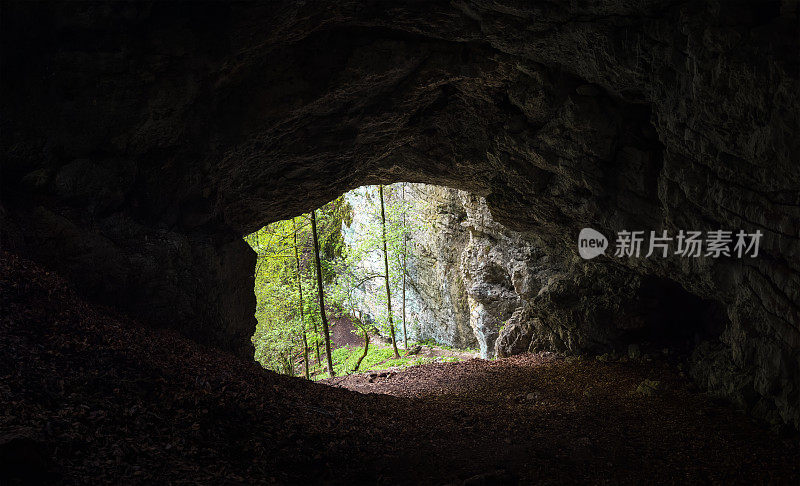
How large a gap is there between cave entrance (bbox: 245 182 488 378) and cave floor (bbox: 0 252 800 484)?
9.62 meters

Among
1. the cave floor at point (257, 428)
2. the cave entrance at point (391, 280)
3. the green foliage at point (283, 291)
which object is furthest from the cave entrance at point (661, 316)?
the green foliage at point (283, 291)

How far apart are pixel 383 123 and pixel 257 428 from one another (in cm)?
635

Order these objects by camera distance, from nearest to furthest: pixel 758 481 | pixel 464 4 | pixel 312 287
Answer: pixel 758 481
pixel 464 4
pixel 312 287

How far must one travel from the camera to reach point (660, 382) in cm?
775

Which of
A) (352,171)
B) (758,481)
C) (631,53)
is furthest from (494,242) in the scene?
(758,481)

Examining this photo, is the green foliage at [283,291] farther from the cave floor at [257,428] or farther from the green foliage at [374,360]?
the cave floor at [257,428]

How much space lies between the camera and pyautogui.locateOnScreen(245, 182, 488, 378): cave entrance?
17328mm

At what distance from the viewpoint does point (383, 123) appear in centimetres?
941

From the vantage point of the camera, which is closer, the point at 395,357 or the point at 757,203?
the point at 757,203

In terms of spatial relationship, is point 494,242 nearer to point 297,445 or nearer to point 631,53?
point 631,53

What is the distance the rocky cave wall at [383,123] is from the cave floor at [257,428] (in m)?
0.84

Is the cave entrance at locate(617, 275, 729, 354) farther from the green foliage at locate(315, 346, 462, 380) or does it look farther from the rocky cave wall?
the green foliage at locate(315, 346, 462, 380)

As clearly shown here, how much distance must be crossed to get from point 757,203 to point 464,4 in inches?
178

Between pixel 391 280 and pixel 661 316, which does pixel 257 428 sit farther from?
pixel 391 280
